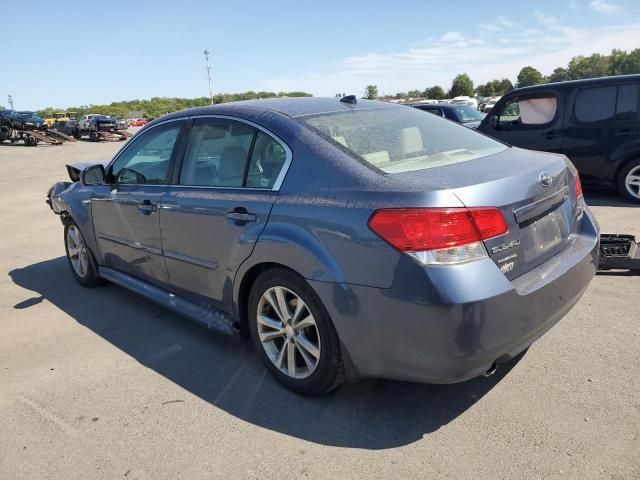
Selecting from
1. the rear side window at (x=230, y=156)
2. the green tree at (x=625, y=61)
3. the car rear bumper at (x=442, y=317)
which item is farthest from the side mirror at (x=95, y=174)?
the green tree at (x=625, y=61)

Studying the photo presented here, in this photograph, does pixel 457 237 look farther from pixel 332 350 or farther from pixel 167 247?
pixel 167 247

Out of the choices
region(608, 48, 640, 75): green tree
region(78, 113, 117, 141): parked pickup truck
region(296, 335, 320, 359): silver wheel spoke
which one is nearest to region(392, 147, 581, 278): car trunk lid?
region(296, 335, 320, 359): silver wheel spoke

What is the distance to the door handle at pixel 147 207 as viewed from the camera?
147 inches

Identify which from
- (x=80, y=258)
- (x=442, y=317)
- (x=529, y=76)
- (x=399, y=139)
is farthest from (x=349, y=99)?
(x=529, y=76)

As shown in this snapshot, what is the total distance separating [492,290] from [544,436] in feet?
2.64

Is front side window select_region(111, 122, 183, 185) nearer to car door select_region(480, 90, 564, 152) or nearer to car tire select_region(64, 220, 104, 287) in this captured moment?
car tire select_region(64, 220, 104, 287)

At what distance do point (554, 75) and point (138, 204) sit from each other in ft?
384

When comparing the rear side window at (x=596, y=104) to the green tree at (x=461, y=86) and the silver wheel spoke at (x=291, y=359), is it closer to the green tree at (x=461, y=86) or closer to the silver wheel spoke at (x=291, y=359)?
the silver wheel spoke at (x=291, y=359)

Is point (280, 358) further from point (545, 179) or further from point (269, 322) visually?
point (545, 179)

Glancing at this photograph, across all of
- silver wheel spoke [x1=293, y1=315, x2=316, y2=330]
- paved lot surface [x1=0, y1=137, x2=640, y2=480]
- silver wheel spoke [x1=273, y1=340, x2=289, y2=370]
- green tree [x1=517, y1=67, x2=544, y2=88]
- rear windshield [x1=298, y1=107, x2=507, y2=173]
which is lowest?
paved lot surface [x1=0, y1=137, x2=640, y2=480]

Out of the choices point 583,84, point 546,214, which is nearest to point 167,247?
point 546,214

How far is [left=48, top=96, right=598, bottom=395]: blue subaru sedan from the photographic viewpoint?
2262 mm

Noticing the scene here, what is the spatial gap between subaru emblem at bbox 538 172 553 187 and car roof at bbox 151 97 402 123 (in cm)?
128

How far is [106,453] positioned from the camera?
8.46ft
